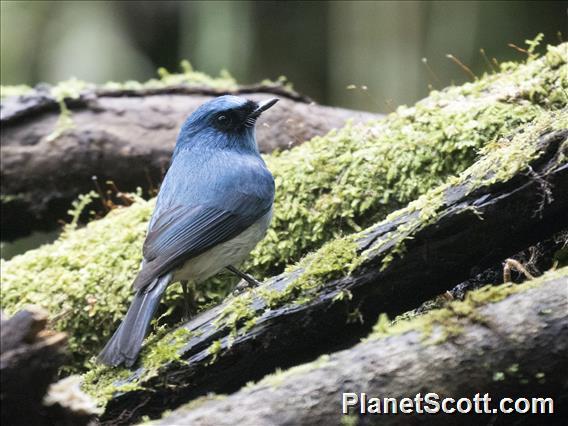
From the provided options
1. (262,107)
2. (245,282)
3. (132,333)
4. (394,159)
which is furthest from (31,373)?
(394,159)

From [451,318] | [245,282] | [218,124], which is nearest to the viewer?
[451,318]

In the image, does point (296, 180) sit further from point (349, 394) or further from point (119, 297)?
point (349, 394)

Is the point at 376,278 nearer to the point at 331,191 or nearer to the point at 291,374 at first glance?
the point at 291,374

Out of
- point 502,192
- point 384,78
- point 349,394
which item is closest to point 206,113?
point 502,192

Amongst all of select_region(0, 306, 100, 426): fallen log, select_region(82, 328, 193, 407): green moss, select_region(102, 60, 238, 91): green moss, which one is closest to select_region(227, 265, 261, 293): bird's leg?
select_region(82, 328, 193, 407): green moss

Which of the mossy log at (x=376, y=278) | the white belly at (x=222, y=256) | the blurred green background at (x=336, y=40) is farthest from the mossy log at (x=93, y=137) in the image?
the mossy log at (x=376, y=278)

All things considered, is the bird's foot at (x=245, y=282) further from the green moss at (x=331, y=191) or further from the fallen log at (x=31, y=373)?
the fallen log at (x=31, y=373)

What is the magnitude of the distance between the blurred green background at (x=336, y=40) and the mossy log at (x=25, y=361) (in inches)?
215

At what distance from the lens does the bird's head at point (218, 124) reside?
422cm

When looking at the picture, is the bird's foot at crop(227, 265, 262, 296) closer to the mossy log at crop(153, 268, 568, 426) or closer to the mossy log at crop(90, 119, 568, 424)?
the mossy log at crop(90, 119, 568, 424)

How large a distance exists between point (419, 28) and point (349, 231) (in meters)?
4.17

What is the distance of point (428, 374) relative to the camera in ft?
8.26

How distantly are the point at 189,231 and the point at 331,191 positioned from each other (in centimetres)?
110

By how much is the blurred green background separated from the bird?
3.56 m
